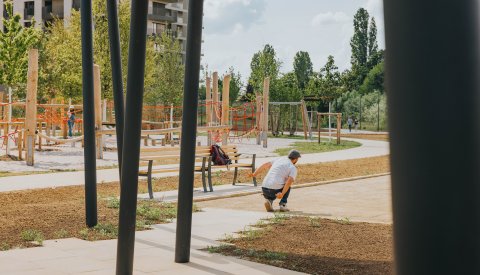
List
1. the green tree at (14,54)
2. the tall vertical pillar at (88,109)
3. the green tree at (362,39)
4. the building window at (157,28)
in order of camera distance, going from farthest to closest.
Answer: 1. the green tree at (362,39)
2. the building window at (157,28)
3. the green tree at (14,54)
4. the tall vertical pillar at (88,109)

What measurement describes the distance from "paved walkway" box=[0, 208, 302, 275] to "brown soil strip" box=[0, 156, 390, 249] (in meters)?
0.45

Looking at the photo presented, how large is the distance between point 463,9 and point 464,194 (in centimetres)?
34

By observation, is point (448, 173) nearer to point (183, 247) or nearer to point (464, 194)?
point (464, 194)

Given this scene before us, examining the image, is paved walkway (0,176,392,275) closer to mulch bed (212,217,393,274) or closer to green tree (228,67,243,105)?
mulch bed (212,217,393,274)

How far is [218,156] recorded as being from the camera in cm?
1485

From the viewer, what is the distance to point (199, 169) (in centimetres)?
1388

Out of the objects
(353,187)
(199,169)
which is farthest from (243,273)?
(353,187)

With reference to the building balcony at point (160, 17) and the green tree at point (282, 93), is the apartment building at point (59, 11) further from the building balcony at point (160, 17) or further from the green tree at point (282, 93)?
the green tree at point (282, 93)

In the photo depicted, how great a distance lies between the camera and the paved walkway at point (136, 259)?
627 centimetres

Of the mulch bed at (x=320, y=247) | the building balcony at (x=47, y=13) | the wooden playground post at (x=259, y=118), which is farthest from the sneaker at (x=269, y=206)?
the building balcony at (x=47, y=13)

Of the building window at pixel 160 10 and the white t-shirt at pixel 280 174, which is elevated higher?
the building window at pixel 160 10

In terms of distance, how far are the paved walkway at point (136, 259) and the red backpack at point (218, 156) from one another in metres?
6.22

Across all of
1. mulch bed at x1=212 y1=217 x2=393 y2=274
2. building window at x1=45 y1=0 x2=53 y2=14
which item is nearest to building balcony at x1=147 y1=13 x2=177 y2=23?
building window at x1=45 y1=0 x2=53 y2=14

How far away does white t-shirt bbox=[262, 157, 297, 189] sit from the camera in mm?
11070
